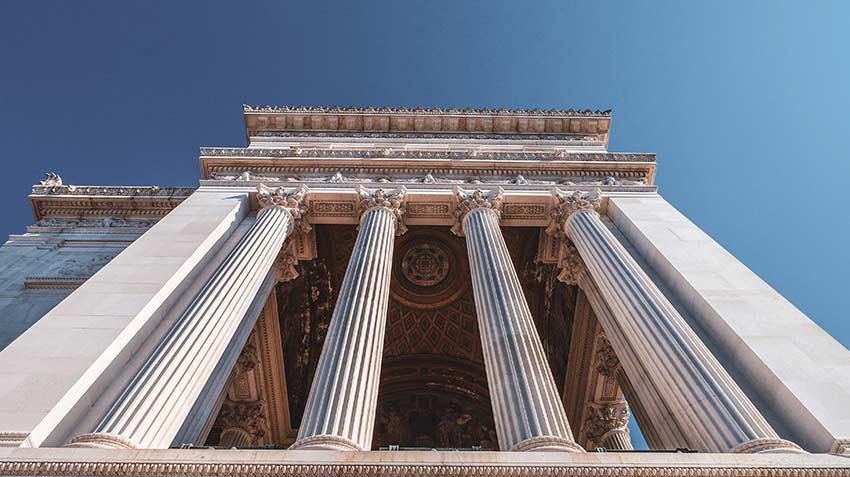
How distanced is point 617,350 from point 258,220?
12.6 m

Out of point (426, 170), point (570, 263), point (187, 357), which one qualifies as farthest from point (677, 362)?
point (426, 170)

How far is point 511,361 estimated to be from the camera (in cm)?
1188

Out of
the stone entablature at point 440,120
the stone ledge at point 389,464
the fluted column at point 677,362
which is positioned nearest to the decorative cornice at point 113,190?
the stone entablature at point 440,120

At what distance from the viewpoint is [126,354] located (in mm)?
12344

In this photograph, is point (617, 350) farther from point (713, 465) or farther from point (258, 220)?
point (258, 220)

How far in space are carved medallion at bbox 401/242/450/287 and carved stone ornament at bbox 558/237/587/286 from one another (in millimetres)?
8748

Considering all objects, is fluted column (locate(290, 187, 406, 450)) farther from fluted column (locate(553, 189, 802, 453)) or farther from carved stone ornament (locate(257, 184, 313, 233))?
fluted column (locate(553, 189, 802, 453))

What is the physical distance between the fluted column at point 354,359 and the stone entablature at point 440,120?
39.9ft

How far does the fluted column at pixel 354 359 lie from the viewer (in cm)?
991

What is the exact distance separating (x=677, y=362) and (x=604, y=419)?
36.6 ft

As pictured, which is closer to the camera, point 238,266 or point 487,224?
point 238,266

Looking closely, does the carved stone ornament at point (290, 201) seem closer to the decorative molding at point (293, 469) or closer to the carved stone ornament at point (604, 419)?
the decorative molding at point (293, 469)

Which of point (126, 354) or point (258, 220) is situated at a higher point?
point (258, 220)

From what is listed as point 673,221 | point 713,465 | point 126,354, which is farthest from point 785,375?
point 126,354
